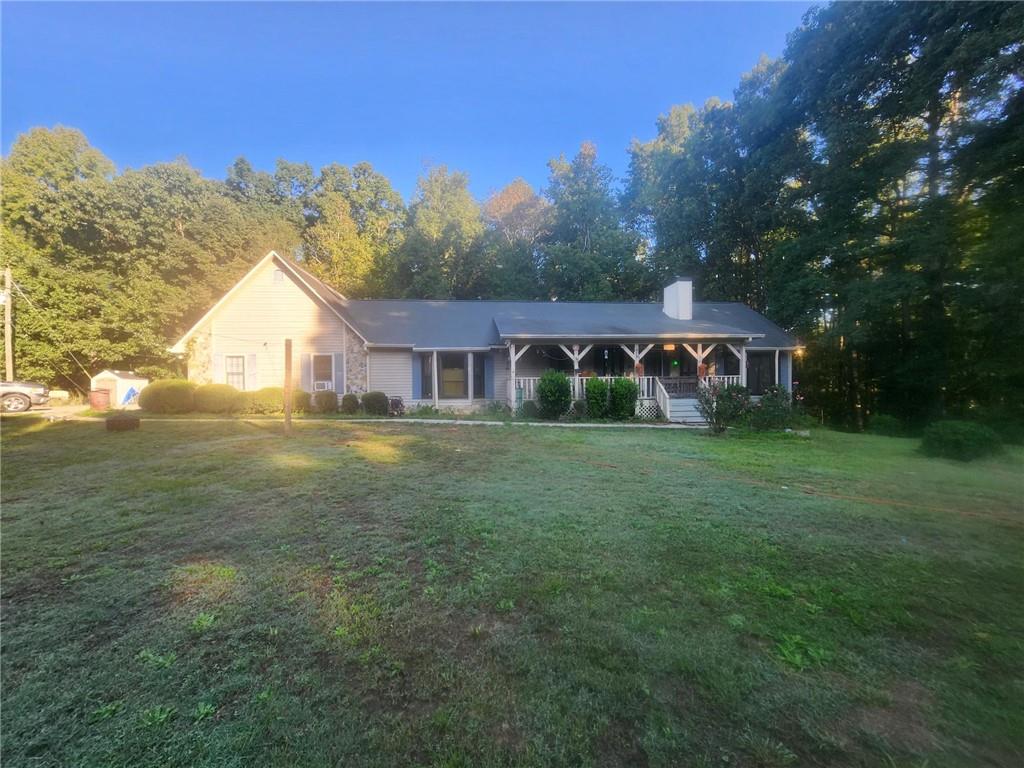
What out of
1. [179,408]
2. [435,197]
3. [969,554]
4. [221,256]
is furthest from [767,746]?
[435,197]

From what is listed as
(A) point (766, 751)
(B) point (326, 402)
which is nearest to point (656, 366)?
(B) point (326, 402)

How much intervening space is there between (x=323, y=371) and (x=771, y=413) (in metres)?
14.9

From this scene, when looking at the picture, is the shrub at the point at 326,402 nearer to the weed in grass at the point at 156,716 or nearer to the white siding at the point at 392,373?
the white siding at the point at 392,373

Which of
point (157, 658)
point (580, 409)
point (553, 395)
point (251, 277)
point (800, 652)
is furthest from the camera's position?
point (251, 277)

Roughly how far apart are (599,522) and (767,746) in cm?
286

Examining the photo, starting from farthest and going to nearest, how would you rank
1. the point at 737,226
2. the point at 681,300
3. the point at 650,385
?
1. the point at 737,226
2. the point at 681,300
3. the point at 650,385

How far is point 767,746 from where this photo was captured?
6.63 ft

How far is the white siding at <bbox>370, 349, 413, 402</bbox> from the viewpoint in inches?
677

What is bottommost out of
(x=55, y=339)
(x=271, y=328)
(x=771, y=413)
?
(x=771, y=413)

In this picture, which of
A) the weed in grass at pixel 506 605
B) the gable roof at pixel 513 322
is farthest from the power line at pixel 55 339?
the weed in grass at pixel 506 605

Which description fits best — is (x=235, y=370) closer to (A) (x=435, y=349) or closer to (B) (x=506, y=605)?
(A) (x=435, y=349)

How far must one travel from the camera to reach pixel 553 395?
581 inches

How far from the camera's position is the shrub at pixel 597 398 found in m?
15.1

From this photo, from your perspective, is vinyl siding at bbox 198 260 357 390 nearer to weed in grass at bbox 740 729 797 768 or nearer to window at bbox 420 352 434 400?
window at bbox 420 352 434 400
